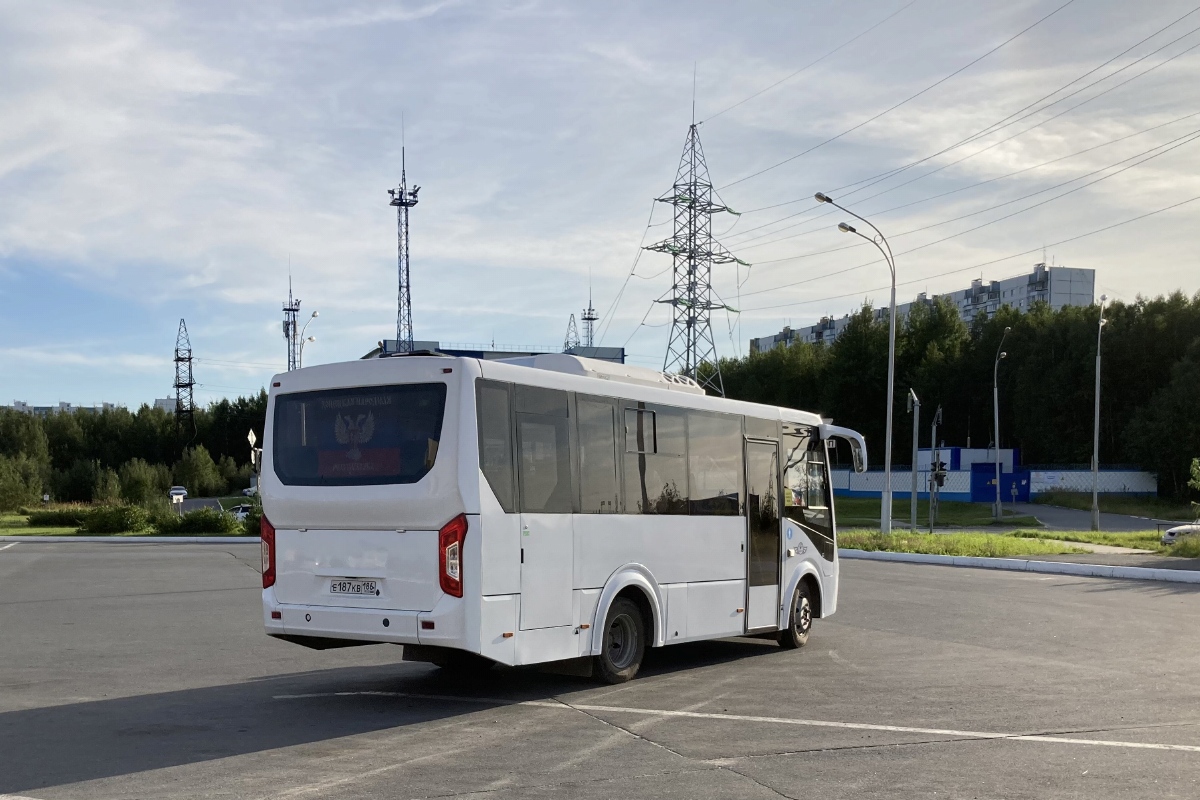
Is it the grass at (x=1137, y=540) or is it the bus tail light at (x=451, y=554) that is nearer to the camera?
the bus tail light at (x=451, y=554)

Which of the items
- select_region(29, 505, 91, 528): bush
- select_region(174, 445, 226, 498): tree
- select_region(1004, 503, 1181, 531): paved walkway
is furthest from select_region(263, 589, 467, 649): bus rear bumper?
select_region(174, 445, 226, 498): tree

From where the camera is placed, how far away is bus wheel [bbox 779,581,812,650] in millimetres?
13586

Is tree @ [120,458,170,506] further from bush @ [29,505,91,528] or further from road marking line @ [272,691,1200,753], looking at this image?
road marking line @ [272,691,1200,753]

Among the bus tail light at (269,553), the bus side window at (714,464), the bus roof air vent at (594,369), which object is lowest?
the bus tail light at (269,553)

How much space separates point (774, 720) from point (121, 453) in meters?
102

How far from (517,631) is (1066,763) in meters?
4.22

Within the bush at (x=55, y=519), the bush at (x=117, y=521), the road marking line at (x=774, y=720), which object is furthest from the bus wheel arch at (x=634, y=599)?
the bush at (x=55, y=519)

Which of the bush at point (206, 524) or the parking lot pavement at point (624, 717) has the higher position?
the parking lot pavement at point (624, 717)

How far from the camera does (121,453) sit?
102m

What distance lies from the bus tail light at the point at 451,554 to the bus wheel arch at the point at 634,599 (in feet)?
5.92

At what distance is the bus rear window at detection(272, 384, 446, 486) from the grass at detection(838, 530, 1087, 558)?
1009 inches

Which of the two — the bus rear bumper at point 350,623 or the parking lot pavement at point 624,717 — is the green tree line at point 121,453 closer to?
the parking lot pavement at point 624,717

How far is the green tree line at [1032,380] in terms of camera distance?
7231cm

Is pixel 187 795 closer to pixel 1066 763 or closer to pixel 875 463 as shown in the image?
pixel 1066 763
